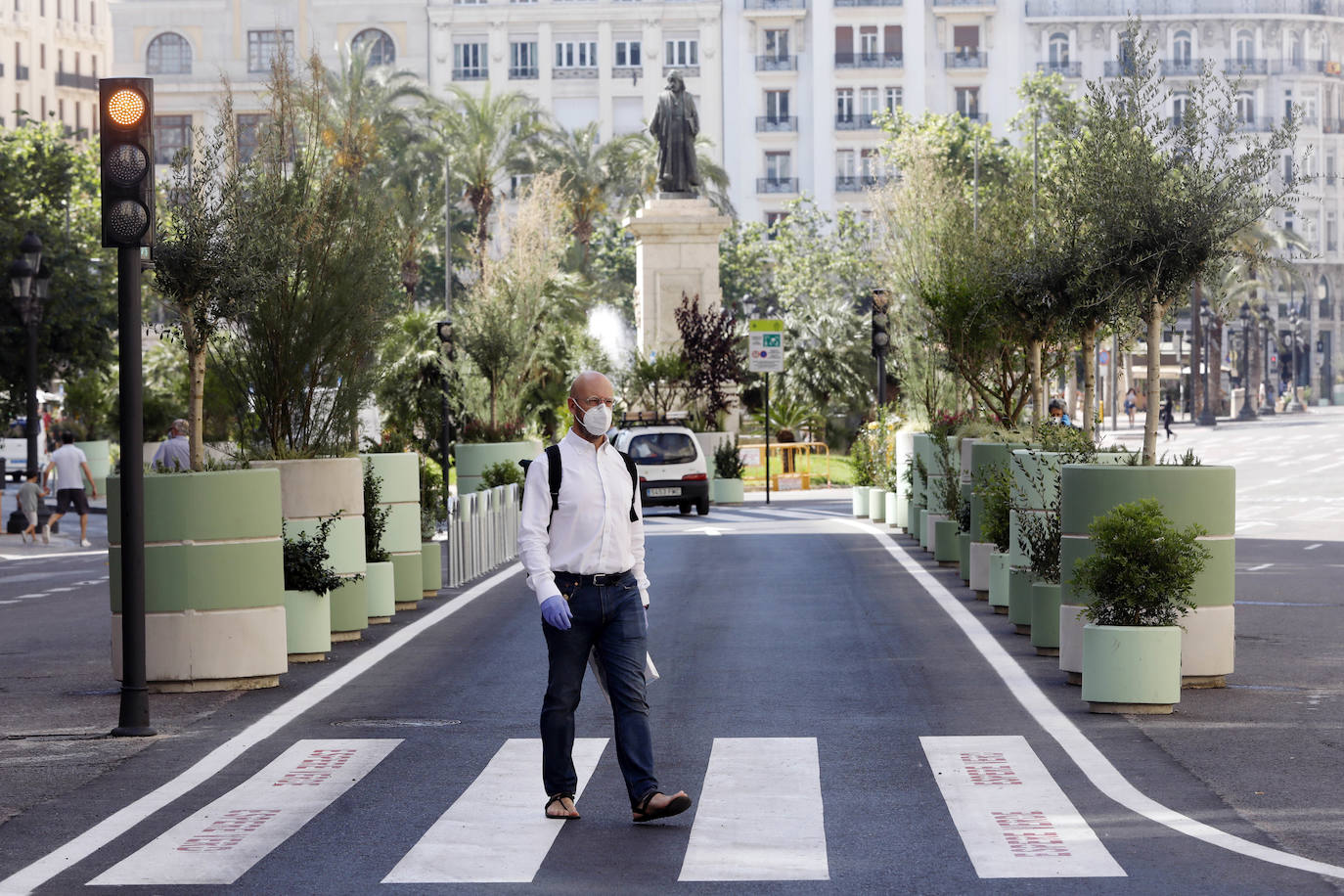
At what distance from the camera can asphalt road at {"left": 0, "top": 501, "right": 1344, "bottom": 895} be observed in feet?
25.2

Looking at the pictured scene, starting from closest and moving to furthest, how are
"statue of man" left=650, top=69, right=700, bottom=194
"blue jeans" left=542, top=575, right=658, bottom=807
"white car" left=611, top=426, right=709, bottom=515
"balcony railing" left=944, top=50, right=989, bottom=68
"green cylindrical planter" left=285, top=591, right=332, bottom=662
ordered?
"blue jeans" left=542, top=575, right=658, bottom=807 → "green cylindrical planter" left=285, top=591, right=332, bottom=662 → "white car" left=611, top=426, right=709, bottom=515 → "statue of man" left=650, top=69, right=700, bottom=194 → "balcony railing" left=944, top=50, right=989, bottom=68

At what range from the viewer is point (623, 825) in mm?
8492

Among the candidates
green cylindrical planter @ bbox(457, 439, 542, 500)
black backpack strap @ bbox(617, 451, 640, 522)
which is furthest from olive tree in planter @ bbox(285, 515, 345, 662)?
green cylindrical planter @ bbox(457, 439, 542, 500)

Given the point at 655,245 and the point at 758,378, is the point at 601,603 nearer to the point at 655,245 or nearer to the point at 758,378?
the point at 655,245

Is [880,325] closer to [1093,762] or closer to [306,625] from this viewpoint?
[306,625]

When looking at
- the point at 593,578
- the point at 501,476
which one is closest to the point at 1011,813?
the point at 593,578

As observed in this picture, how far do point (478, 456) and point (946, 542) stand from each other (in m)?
10.8

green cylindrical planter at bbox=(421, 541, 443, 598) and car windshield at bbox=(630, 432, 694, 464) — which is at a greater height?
car windshield at bbox=(630, 432, 694, 464)

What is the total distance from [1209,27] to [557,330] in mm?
74800

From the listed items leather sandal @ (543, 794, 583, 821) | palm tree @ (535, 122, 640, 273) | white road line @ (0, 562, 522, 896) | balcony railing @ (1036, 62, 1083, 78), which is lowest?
white road line @ (0, 562, 522, 896)

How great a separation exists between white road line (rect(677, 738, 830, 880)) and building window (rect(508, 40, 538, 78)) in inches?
3595

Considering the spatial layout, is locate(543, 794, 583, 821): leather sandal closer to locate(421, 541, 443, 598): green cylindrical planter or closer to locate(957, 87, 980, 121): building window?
locate(421, 541, 443, 598): green cylindrical planter

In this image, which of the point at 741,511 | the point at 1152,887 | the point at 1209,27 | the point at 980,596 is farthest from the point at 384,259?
the point at 1209,27

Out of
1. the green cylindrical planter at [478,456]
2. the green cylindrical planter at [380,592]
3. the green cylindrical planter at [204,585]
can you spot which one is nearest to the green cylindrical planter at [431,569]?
the green cylindrical planter at [380,592]
